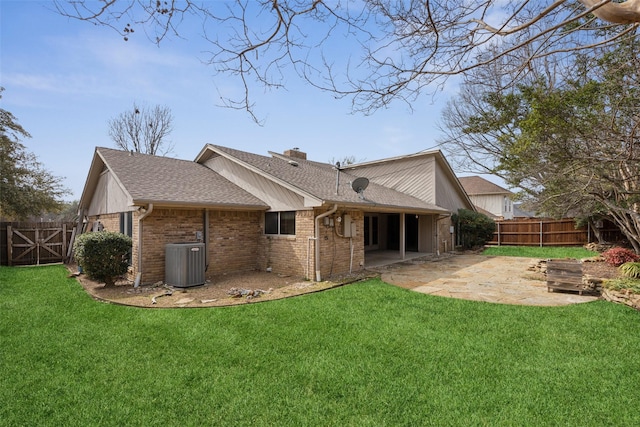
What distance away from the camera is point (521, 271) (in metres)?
11.1

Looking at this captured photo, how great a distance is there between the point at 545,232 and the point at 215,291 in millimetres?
20482

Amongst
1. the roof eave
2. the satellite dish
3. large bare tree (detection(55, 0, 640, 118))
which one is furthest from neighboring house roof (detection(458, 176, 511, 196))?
large bare tree (detection(55, 0, 640, 118))

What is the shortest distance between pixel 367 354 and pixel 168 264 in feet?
21.4

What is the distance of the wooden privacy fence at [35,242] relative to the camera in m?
12.8

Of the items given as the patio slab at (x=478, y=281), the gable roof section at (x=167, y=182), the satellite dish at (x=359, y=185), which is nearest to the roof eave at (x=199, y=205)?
the gable roof section at (x=167, y=182)

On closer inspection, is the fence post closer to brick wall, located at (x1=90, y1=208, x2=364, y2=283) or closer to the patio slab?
brick wall, located at (x1=90, y1=208, x2=364, y2=283)

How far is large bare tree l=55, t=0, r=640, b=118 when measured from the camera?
337 centimetres

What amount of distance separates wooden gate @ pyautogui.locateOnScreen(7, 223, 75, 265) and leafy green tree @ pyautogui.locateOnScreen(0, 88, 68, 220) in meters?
7.25

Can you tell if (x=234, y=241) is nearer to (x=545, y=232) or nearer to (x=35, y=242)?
(x=35, y=242)

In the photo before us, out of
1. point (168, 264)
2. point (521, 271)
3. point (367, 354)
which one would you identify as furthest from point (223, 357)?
point (521, 271)

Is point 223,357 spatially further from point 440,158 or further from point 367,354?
point 440,158

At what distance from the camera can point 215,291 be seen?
8.19 metres

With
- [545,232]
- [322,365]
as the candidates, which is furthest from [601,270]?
[545,232]

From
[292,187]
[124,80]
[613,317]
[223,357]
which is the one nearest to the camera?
[223,357]
